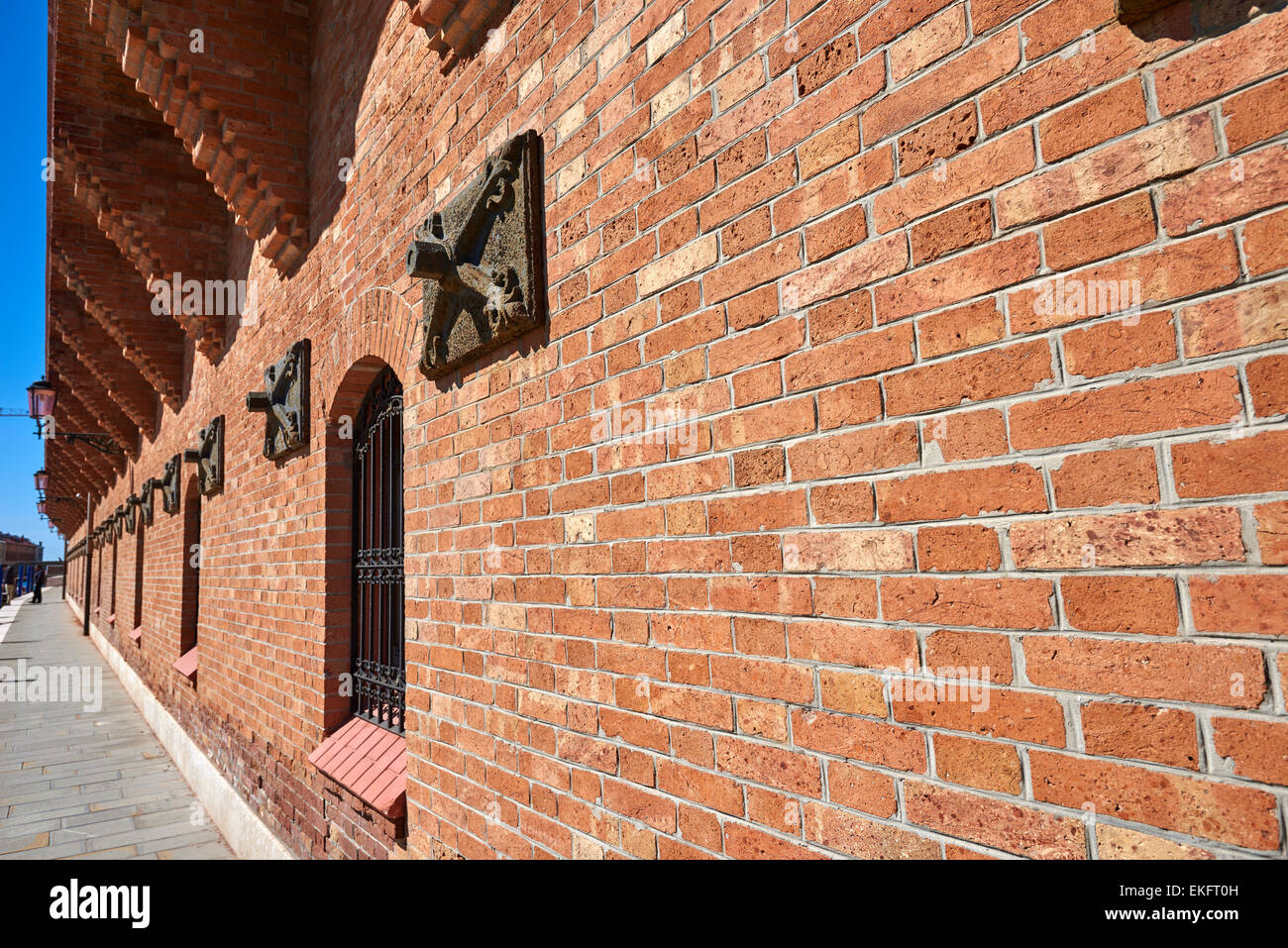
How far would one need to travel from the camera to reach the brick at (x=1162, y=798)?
88 cm

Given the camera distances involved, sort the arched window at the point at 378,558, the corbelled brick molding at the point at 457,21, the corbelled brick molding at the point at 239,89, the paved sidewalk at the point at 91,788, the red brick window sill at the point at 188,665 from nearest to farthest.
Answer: the corbelled brick molding at the point at 457,21, the arched window at the point at 378,558, the corbelled brick molding at the point at 239,89, the paved sidewalk at the point at 91,788, the red brick window sill at the point at 188,665

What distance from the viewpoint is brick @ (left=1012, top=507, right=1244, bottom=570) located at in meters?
0.92

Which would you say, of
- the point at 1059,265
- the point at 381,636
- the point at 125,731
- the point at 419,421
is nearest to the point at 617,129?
the point at 1059,265

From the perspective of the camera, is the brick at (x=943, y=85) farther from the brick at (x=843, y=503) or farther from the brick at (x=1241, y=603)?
the brick at (x=1241, y=603)

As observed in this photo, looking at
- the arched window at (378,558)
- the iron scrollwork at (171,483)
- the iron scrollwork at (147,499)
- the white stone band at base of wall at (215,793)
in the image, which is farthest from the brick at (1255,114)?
the iron scrollwork at (147,499)

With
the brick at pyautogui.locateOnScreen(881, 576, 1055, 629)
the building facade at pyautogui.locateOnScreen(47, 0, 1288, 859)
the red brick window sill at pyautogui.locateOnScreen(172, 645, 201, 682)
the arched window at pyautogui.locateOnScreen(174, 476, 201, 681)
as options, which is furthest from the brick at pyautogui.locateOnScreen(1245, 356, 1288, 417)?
the arched window at pyautogui.locateOnScreen(174, 476, 201, 681)

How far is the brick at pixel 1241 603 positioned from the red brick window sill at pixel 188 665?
8.04m

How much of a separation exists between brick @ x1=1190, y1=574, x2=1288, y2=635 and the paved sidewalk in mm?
6375

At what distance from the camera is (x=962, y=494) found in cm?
117

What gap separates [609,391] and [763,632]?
0.78 m

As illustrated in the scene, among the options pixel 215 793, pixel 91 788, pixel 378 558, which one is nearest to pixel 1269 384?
pixel 378 558

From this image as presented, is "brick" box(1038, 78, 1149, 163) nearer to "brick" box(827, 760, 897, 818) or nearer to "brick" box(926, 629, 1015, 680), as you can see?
"brick" box(926, 629, 1015, 680)

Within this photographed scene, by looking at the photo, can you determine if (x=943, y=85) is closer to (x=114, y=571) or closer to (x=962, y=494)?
(x=962, y=494)

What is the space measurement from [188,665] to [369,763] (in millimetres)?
5678
